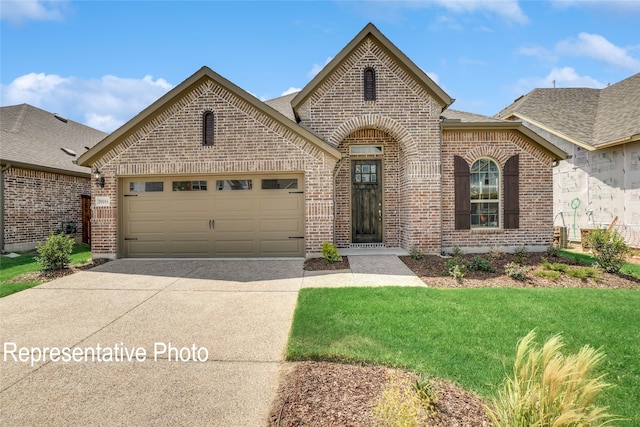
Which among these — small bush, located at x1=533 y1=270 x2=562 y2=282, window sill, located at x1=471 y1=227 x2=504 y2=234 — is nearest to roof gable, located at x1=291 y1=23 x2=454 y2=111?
window sill, located at x1=471 y1=227 x2=504 y2=234

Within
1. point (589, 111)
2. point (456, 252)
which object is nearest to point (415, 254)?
point (456, 252)

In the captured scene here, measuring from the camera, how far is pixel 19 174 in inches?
470

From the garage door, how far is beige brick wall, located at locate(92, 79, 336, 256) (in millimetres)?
342

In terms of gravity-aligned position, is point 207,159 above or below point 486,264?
above

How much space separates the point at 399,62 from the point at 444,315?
799 cm

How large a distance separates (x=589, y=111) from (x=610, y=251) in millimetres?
11775

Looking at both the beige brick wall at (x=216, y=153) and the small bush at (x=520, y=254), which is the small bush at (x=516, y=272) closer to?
the small bush at (x=520, y=254)

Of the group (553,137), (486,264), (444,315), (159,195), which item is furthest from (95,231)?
(553,137)

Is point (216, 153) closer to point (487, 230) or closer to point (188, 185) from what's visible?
point (188, 185)

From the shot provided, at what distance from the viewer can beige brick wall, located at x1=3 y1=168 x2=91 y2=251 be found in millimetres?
11617

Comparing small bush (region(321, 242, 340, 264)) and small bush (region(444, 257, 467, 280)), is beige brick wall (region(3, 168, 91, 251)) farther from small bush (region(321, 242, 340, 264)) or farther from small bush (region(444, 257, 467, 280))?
small bush (region(444, 257, 467, 280))

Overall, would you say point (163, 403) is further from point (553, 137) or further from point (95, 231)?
point (553, 137)

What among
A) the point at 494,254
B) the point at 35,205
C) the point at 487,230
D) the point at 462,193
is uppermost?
the point at 462,193

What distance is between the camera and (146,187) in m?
9.96
